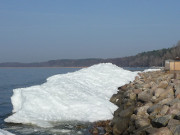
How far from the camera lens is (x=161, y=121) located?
306 inches

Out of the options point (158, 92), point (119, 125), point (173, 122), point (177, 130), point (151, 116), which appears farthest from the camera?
point (158, 92)

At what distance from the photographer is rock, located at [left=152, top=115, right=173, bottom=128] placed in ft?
25.3

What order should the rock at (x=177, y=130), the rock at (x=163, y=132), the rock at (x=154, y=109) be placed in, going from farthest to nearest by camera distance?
the rock at (x=154, y=109)
the rock at (x=163, y=132)
the rock at (x=177, y=130)

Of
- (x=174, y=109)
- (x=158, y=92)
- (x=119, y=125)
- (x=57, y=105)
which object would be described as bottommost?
(x=119, y=125)

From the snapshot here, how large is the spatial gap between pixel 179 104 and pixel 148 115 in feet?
4.03

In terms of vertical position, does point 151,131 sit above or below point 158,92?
below

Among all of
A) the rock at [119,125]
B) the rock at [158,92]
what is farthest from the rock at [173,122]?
the rock at [158,92]

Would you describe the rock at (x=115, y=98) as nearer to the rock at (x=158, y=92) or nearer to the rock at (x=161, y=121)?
the rock at (x=158, y=92)

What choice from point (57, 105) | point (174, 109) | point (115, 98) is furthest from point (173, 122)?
point (115, 98)

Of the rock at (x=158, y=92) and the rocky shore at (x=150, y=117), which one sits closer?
the rocky shore at (x=150, y=117)

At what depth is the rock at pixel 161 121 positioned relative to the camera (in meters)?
7.71

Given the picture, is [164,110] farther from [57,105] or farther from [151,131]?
[57,105]

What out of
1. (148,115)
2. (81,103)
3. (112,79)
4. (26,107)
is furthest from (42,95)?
(112,79)

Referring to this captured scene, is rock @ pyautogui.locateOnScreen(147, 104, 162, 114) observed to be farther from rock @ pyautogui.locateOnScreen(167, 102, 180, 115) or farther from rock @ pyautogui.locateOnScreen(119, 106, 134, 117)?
rock @ pyautogui.locateOnScreen(119, 106, 134, 117)
